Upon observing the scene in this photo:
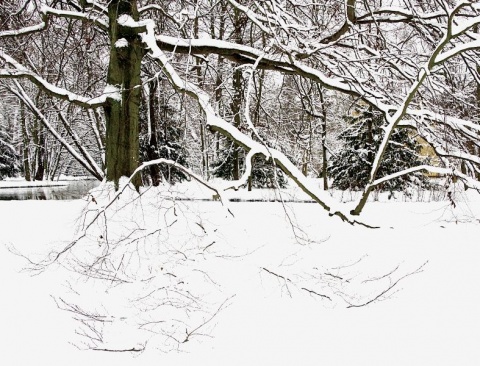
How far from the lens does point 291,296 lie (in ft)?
9.71

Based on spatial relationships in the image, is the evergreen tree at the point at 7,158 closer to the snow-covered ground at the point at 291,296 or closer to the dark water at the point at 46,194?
the dark water at the point at 46,194

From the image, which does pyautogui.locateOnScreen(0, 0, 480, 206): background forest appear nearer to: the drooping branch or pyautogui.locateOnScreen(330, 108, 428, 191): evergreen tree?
the drooping branch

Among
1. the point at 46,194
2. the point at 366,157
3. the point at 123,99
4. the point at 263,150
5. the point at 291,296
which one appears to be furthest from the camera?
the point at 366,157

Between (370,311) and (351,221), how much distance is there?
924mm

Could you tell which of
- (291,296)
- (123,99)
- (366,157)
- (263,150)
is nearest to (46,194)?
(366,157)

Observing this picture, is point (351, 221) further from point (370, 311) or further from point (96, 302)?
point (96, 302)

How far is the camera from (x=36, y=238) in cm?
443

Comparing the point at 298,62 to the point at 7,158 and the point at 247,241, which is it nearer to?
the point at 247,241

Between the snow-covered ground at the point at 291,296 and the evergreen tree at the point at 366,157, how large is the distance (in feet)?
41.4

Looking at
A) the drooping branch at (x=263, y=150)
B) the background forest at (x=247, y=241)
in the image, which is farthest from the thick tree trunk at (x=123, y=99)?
the drooping branch at (x=263, y=150)

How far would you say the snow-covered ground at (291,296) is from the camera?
2.40 metres

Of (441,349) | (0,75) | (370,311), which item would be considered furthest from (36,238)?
(441,349)

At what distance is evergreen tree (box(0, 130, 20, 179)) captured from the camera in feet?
104

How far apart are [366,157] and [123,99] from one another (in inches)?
556
